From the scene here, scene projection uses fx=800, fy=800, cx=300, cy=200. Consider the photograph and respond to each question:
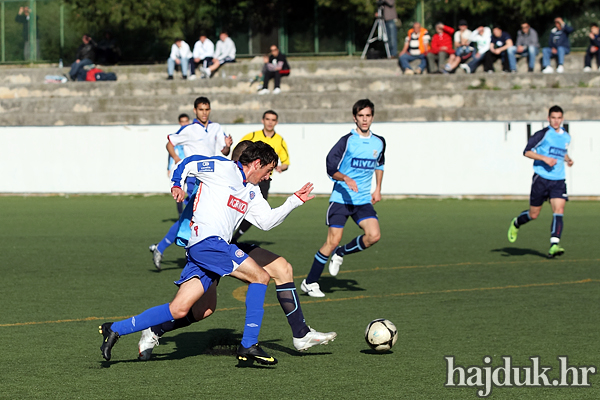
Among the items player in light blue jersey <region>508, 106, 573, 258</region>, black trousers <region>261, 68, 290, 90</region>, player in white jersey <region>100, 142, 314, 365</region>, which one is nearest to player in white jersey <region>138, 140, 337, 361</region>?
player in white jersey <region>100, 142, 314, 365</region>

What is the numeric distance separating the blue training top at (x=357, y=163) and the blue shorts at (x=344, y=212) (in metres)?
0.06

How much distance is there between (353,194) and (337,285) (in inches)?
51.8

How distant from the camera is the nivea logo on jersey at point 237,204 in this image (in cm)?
611

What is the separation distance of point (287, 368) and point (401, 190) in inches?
659

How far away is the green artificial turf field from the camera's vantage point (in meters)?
5.66

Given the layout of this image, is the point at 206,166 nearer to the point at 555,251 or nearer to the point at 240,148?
the point at 240,148

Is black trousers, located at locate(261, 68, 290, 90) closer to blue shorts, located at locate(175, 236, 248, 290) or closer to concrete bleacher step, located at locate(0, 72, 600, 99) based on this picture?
concrete bleacher step, located at locate(0, 72, 600, 99)

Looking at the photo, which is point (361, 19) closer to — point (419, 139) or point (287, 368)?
point (419, 139)

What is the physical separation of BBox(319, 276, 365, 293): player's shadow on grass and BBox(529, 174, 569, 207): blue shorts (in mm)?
3627

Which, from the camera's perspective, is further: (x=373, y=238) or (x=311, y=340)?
(x=373, y=238)

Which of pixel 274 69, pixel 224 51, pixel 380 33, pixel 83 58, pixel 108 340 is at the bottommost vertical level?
pixel 108 340

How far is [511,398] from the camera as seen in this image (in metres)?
5.36

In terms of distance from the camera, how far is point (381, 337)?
6.55 metres

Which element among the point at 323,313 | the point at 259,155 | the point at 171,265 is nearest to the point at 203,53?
the point at 171,265
